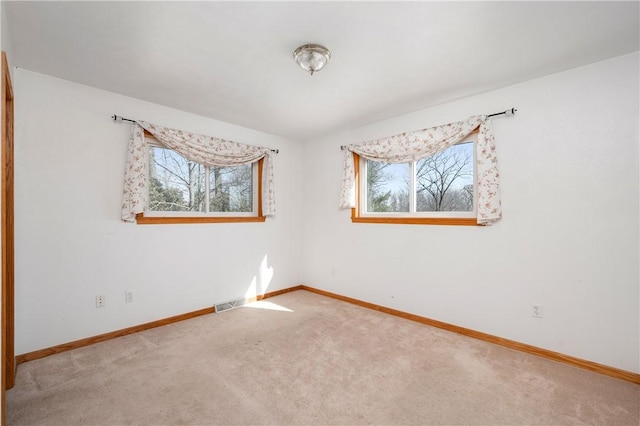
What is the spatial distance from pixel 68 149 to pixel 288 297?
9.58ft

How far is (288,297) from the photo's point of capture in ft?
13.5

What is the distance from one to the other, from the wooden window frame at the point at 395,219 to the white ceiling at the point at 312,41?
0.88 metres

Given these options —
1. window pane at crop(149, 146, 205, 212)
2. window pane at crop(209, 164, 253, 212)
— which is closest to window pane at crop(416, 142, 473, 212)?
window pane at crop(209, 164, 253, 212)

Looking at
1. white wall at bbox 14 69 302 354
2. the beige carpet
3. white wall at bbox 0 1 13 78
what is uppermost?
white wall at bbox 0 1 13 78

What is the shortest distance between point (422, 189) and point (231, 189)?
2402 mm

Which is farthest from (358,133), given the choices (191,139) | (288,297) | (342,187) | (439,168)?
(288,297)

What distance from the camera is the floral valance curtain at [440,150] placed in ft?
8.76

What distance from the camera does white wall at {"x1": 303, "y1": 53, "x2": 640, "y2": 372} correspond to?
84.1 inches

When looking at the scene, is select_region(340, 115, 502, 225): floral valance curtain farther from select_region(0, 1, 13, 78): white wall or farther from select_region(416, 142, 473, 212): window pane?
select_region(0, 1, 13, 78): white wall

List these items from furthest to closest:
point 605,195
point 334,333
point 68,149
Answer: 1. point 334,333
2. point 68,149
3. point 605,195

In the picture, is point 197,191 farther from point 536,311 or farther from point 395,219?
point 536,311

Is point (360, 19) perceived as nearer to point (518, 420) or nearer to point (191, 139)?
point (191, 139)

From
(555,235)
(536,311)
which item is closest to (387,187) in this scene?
(555,235)

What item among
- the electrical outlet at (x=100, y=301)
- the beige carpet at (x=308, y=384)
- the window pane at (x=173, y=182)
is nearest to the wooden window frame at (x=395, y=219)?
the beige carpet at (x=308, y=384)
